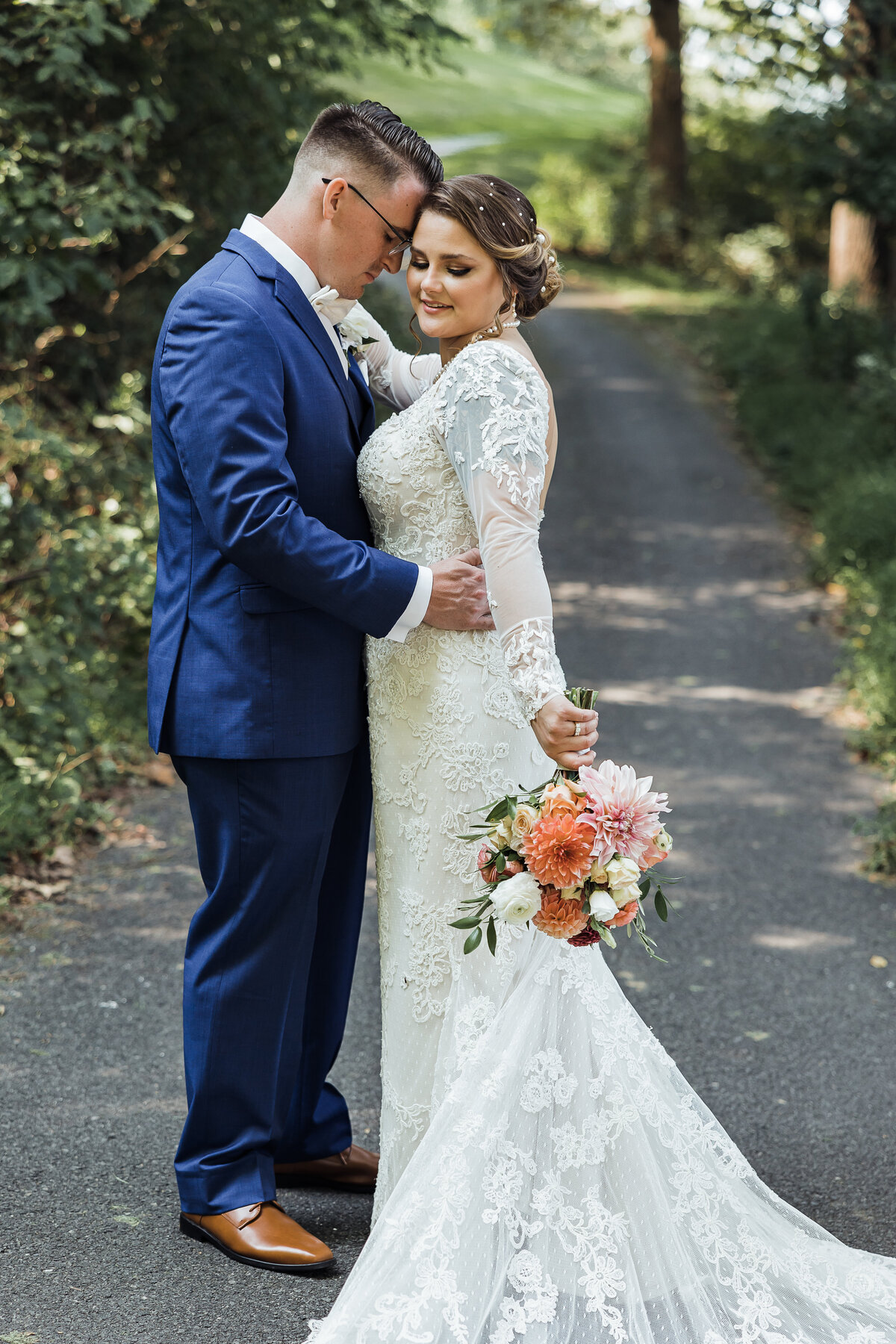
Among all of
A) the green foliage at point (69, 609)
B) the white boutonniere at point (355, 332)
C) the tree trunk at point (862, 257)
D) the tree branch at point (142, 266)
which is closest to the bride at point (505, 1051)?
the white boutonniere at point (355, 332)

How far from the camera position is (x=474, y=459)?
264 centimetres

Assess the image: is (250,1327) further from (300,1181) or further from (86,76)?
(86,76)

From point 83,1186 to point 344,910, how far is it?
0.96 m

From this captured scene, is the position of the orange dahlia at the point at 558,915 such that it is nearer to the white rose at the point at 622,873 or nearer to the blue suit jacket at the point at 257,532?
the white rose at the point at 622,873

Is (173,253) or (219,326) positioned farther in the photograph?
(173,253)

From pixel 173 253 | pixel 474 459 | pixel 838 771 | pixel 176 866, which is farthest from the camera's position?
pixel 173 253

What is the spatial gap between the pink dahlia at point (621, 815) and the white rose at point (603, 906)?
0.07 m

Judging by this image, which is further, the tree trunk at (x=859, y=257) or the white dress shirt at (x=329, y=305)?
the tree trunk at (x=859, y=257)

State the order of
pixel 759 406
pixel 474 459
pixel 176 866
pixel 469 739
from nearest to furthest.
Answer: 1. pixel 474 459
2. pixel 469 739
3. pixel 176 866
4. pixel 759 406

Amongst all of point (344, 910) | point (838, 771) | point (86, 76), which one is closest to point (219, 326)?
point (344, 910)

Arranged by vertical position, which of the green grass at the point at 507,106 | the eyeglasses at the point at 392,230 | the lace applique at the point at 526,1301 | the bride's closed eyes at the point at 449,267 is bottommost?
the lace applique at the point at 526,1301

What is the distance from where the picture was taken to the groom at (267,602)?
2.64 metres

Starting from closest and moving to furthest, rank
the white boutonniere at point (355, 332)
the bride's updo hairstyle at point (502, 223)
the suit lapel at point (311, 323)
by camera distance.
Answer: the bride's updo hairstyle at point (502, 223) → the suit lapel at point (311, 323) → the white boutonniere at point (355, 332)

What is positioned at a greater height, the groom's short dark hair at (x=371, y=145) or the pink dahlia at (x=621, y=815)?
the groom's short dark hair at (x=371, y=145)
